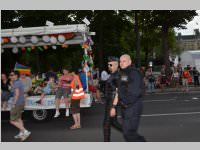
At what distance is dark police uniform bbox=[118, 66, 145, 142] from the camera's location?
666cm

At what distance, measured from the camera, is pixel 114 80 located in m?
7.34

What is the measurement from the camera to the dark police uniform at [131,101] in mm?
6664

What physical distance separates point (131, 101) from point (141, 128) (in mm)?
3688

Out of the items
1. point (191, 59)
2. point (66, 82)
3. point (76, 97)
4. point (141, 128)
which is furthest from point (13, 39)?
point (191, 59)

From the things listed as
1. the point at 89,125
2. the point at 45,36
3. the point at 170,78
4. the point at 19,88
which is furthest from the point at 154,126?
the point at 170,78

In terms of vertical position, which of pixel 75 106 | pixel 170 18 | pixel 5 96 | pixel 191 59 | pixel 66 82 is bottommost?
pixel 75 106

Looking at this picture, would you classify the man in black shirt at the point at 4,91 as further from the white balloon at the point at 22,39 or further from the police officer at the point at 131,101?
the police officer at the point at 131,101

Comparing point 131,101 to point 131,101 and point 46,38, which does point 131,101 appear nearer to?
point 131,101

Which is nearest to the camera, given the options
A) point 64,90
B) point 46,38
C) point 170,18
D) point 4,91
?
point 4,91

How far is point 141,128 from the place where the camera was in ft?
33.6

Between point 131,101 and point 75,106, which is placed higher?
point 131,101

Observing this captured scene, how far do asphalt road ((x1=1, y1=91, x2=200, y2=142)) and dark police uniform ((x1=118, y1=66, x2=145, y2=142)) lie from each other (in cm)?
193

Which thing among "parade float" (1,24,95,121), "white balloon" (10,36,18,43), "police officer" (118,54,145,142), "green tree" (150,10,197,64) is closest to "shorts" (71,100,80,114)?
"parade float" (1,24,95,121)

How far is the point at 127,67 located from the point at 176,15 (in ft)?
65.7
